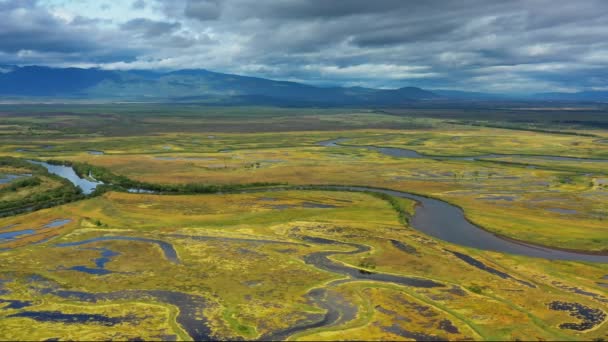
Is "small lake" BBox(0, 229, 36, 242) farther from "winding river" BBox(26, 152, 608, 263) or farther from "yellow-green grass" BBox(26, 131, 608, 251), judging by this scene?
"winding river" BBox(26, 152, 608, 263)

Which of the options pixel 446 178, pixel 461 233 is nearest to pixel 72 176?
pixel 446 178

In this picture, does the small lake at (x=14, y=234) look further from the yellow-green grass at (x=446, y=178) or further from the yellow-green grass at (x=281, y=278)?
the yellow-green grass at (x=446, y=178)

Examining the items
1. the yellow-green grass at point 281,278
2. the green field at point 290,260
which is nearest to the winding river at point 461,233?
the green field at point 290,260

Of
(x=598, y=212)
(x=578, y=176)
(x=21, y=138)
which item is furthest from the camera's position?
(x=21, y=138)

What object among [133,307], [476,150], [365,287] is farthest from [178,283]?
[476,150]

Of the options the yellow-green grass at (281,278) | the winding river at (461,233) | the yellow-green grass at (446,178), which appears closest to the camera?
the yellow-green grass at (281,278)

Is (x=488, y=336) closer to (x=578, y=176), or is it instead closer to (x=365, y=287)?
(x=365, y=287)

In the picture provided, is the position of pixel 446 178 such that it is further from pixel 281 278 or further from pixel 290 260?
pixel 281 278
